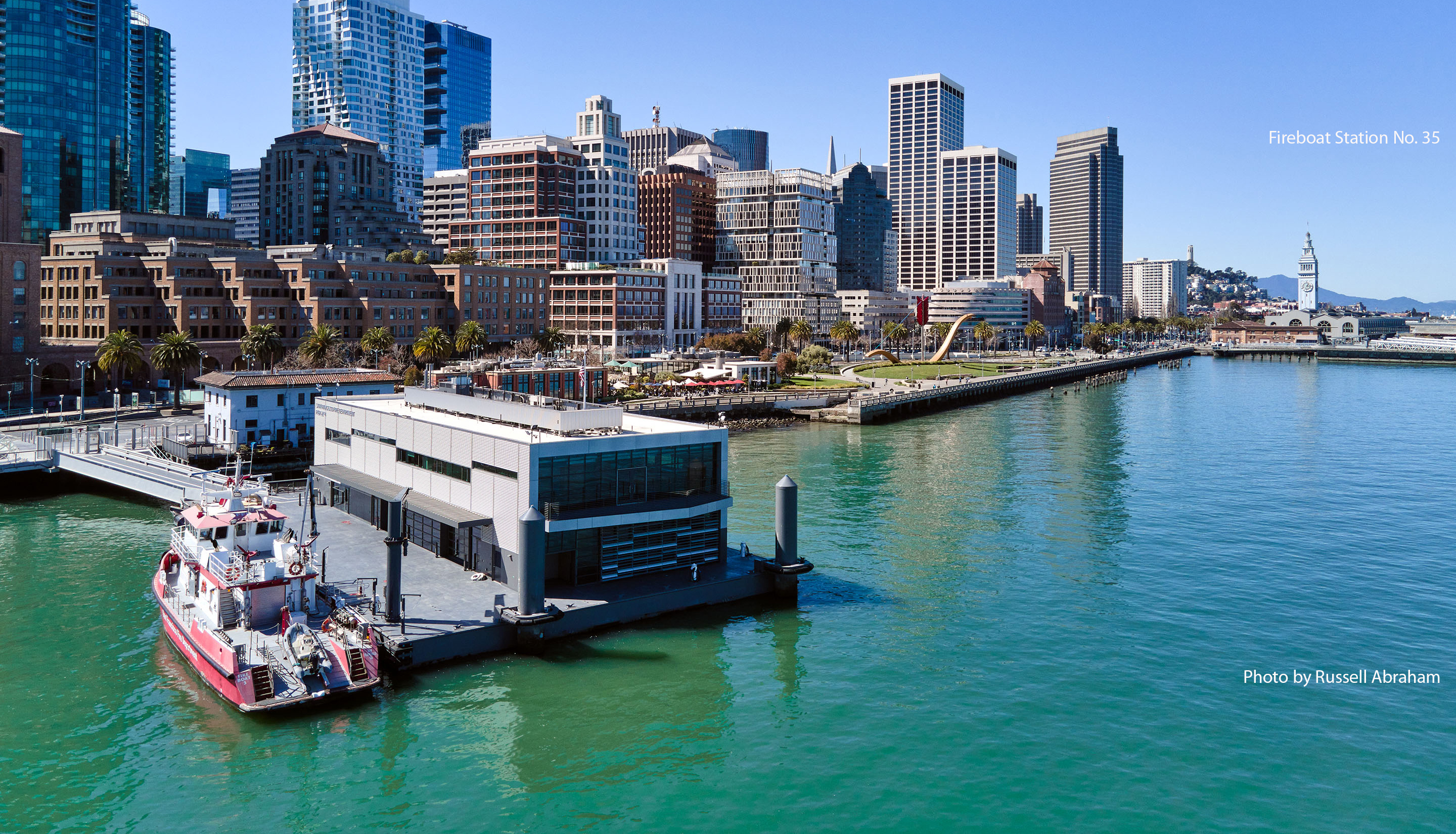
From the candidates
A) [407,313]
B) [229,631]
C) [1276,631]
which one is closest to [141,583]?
[229,631]

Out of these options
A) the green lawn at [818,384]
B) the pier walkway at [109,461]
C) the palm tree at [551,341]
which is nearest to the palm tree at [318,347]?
the pier walkway at [109,461]

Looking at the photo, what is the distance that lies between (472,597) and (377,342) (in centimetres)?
10122

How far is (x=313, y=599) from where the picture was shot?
4881cm

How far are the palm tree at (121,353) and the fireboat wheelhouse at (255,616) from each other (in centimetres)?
7550

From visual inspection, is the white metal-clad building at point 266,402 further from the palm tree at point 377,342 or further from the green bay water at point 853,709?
the palm tree at point 377,342

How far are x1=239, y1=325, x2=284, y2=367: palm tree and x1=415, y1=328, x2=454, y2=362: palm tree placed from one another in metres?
17.8

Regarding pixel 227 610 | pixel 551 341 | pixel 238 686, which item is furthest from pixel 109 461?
pixel 551 341

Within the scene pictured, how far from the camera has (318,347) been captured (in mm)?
138250

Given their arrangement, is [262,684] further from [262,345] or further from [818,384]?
[818,384]

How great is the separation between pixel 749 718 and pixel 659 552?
1497 centimetres

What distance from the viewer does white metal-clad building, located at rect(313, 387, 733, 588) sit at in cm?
5353

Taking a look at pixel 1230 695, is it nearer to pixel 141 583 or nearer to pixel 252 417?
pixel 141 583

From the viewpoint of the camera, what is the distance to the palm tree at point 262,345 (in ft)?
440

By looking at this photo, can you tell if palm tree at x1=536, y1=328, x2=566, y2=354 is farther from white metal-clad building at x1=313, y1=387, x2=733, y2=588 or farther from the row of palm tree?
white metal-clad building at x1=313, y1=387, x2=733, y2=588
